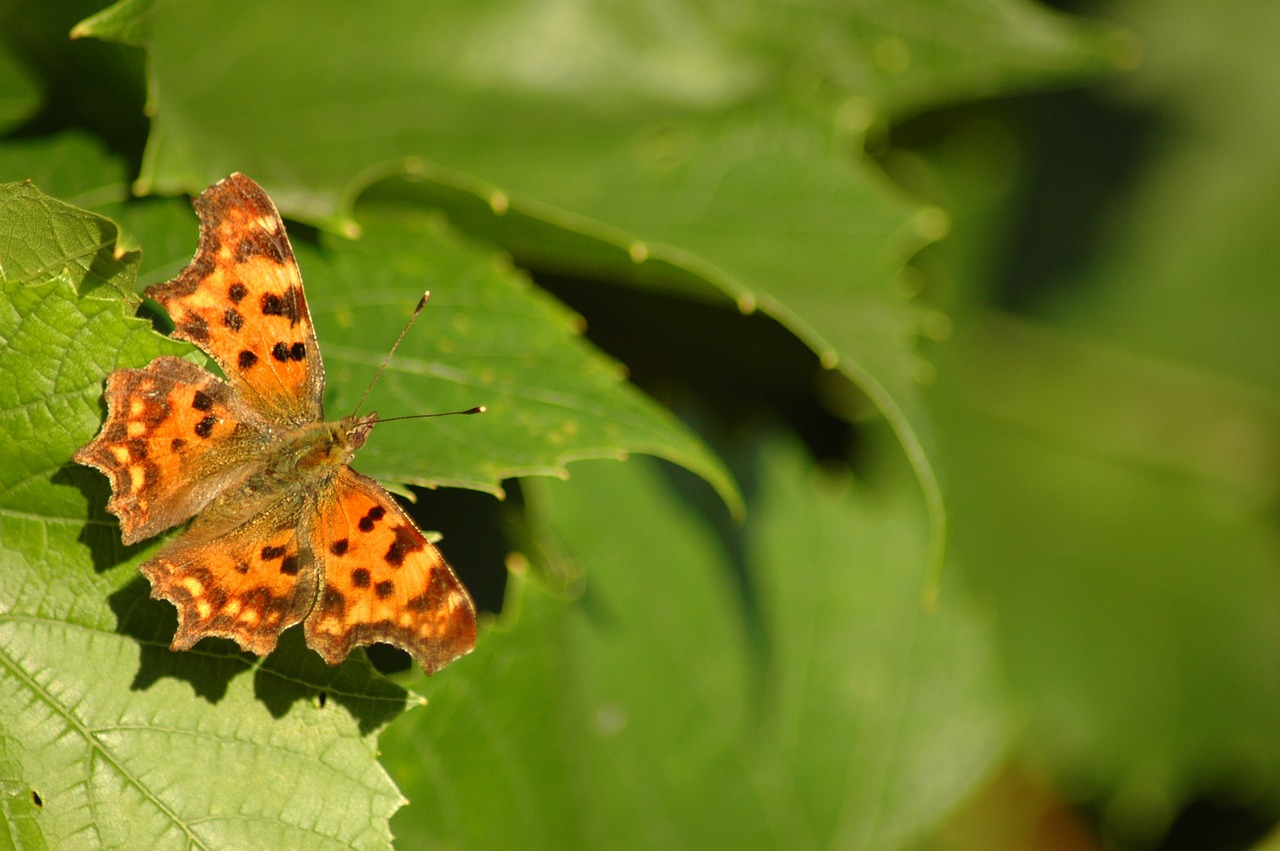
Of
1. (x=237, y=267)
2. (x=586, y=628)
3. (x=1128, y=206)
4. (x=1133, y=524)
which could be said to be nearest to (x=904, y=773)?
(x=586, y=628)

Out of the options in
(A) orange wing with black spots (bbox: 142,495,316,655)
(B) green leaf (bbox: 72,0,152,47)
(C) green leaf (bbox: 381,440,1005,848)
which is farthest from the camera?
(C) green leaf (bbox: 381,440,1005,848)

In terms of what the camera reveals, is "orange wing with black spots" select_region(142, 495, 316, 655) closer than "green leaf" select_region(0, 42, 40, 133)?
Yes

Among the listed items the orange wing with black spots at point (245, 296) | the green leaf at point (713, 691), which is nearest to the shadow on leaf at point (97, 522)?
the orange wing with black spots at point (245, 296)

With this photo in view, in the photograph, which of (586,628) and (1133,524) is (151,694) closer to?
(586,628)

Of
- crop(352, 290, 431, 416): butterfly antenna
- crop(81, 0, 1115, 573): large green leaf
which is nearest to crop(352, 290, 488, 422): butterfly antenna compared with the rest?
crop(352, 290, 431, 416): butterfly antenna

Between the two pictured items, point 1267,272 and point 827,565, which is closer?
point 827,565

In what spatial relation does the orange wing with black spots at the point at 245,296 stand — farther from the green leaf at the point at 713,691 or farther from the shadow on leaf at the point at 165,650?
the green leaf at the point at 713,691

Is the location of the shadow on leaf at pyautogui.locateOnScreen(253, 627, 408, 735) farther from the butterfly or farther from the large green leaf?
the large green leaf
